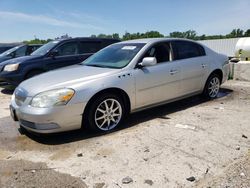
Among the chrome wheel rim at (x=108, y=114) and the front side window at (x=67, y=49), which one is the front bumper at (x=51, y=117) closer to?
the chrome wheel rim at (x=108, y=114)

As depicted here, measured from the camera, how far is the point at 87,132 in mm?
4562

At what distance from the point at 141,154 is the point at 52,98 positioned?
1.49m

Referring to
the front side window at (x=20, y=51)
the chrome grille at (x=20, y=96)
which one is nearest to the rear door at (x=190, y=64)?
the chrome grille at (x=20, y=96)

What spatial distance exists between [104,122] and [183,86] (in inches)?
78.3

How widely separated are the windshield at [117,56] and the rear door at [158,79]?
10.1 inches

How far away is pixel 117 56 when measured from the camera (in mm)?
5285

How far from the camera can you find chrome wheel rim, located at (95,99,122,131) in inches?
176

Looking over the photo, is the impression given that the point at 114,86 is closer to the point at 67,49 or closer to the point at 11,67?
the point at 67,49

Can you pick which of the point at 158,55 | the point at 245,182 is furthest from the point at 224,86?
the point at 245,182

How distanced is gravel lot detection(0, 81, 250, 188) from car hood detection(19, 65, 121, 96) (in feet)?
2.67

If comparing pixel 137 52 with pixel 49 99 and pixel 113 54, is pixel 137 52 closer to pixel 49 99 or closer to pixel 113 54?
pixel 113 54

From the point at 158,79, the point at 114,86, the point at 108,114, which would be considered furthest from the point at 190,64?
the point at 108,114

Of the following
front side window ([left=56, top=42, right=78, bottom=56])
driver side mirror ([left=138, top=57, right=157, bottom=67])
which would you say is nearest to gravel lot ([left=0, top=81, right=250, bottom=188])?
driver side mirror ([left=138, top=57, right=157, bottom=67])

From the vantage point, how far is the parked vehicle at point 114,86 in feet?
13.3
